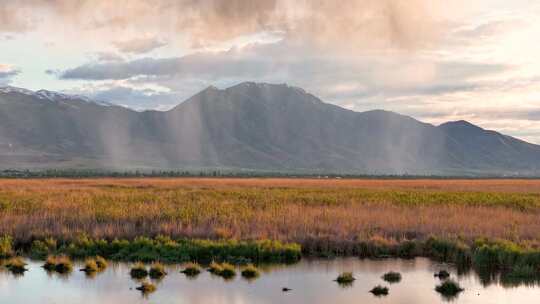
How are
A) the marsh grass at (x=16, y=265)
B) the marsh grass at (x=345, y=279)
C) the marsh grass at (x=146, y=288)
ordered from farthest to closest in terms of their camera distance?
the marsh grass at (x=16, y=265)
the marsh grass at (x=345, y=279)
the marsh grass at (x=146, y=288)

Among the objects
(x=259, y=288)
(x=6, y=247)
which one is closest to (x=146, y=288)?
(x=259, y=288)

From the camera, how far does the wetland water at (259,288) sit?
20656 mm

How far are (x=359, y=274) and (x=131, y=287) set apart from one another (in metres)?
8.03

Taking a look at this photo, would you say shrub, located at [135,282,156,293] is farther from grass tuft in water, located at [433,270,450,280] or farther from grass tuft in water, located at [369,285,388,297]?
grass tuft in water, located at [433,270,450,280]

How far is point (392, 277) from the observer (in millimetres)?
23891

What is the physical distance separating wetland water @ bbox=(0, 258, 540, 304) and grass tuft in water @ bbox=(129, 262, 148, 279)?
8.7 inches

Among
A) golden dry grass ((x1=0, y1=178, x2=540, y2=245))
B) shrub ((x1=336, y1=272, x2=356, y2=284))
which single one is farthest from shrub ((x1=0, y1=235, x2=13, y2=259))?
shrub ((x1=336, y1=272, x2=356, y2=284))

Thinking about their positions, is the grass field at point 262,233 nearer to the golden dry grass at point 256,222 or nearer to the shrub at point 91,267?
the golden dry grass at point 256,222

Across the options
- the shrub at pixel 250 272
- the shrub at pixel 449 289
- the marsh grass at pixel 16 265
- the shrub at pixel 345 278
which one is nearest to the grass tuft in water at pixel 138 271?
the shrub at pixel 250 272

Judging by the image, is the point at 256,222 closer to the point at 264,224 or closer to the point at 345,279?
the point at 264,224

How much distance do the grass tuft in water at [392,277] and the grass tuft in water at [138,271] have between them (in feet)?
26.6

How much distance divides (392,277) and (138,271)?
8.65 m

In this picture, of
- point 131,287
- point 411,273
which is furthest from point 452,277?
point 131,287

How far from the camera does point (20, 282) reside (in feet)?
74.6
